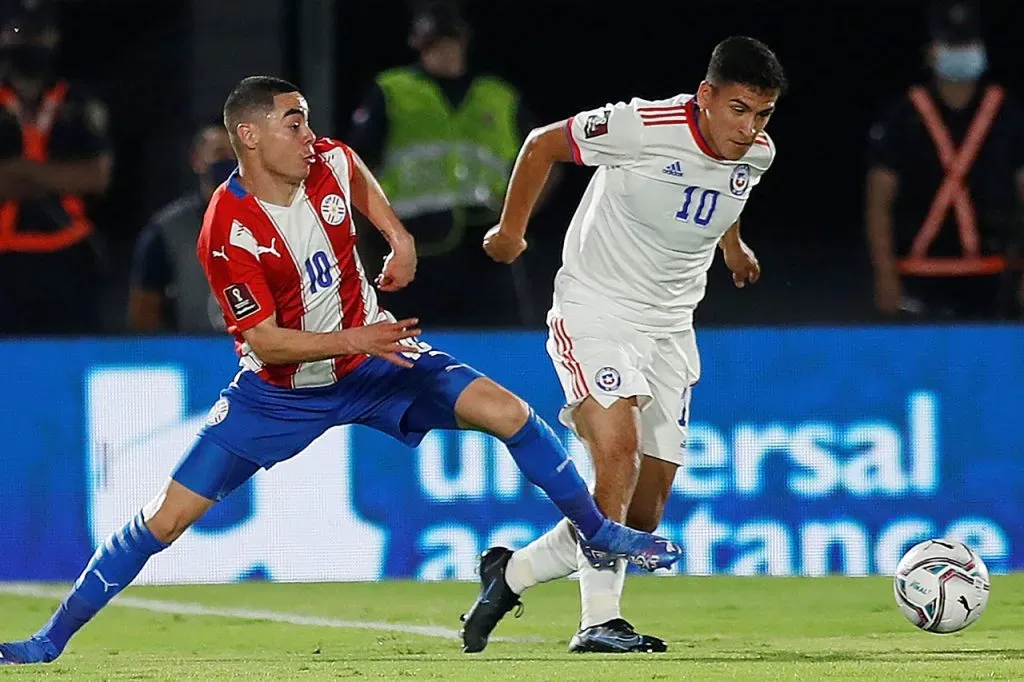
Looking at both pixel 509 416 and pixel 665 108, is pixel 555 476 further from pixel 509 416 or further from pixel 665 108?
pixel 665 108

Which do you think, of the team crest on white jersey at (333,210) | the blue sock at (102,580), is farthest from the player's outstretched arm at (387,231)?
the blue sock at (102,580)

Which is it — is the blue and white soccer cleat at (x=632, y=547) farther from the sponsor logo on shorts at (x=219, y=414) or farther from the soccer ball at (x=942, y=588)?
the sponsor logo on shorts at (x=219, y=414)

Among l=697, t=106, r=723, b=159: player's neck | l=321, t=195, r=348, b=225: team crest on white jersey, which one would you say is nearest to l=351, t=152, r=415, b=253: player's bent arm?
l=321, t=195, r=348, b=225: team crest on white jersey

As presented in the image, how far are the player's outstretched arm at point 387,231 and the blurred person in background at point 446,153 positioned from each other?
2946 millimetres

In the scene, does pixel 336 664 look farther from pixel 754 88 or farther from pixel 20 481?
pixel 20 481

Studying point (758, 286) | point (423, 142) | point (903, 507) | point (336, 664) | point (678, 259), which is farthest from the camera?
point (758, 286)

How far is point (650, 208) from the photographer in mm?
6672

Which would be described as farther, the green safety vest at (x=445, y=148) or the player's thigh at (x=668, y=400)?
the green safety vest at (x=445, y=148)

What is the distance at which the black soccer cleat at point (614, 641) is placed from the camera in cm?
637

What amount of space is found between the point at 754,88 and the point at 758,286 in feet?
18.3

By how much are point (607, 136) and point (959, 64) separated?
349 cm

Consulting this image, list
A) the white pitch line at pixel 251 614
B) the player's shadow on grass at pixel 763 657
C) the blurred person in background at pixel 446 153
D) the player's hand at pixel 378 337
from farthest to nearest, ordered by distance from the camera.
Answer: the blurred person in background at pixel 446 153, the white pitch line at pixel 251 614, the player's shadow on grass at pixel 763 657, the player's hand at pixel 378 337

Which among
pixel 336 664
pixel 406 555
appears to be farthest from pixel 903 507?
pixel 336 664

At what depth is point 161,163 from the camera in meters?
12.2
